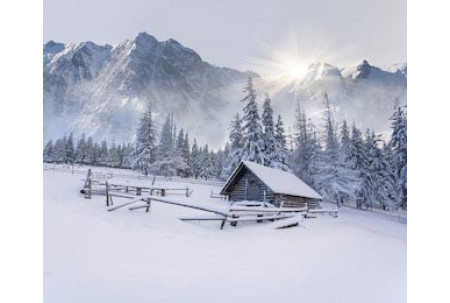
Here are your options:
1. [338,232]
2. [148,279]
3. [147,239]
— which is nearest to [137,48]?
[147,239]

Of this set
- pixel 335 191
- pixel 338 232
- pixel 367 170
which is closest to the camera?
pixel 338 232

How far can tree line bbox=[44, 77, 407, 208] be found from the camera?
719 centimetres

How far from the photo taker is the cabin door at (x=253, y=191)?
11781 millimetres

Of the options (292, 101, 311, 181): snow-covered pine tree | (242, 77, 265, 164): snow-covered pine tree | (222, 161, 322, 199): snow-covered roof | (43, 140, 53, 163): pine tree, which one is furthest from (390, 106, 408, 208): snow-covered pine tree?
(43, 140, 53, 163): pine tree

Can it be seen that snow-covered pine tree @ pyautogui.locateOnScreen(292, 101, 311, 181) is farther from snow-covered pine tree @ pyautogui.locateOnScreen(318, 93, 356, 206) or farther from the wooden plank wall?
the wooden plank wall

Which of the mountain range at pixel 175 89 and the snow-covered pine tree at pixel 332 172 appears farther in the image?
the snow-covered pine tree at pixel 332 172

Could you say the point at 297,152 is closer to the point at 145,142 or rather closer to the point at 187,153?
the point at 187,153

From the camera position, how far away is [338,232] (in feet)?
24.3

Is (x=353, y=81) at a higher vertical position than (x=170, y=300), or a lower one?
higher

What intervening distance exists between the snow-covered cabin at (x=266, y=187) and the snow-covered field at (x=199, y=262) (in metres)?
4.48

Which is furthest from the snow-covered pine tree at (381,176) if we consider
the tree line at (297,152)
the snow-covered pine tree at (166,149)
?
the snow-covered pine tree at (166,149)

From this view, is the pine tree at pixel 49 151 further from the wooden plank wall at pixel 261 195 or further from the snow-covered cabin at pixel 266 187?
the wooden plank wall at pixel 261 195
